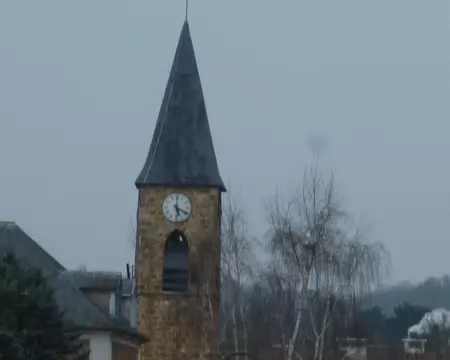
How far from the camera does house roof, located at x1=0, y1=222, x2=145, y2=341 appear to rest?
1559 inches

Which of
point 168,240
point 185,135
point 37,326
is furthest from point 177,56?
point 37,326

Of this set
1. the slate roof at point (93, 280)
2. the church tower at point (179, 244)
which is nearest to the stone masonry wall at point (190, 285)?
the church tower at point (179, 244)

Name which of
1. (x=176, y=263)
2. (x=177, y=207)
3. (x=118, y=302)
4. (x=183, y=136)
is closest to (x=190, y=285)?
(x=176, y=263)

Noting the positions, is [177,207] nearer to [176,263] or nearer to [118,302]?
[176,263]

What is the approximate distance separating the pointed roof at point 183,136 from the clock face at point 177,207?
0.50 meters

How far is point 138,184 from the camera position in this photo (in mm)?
49500

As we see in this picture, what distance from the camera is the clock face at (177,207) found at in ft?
162

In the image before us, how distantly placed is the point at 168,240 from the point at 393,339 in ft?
200

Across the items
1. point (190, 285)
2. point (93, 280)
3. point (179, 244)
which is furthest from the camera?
point (179, 244)

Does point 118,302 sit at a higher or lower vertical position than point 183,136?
lower

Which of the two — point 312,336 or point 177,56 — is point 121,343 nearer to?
point 312,336

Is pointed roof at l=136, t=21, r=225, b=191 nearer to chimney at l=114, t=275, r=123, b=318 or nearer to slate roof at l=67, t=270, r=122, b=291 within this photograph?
chimney at l=114, t=275, r=123, b=318

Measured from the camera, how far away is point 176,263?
4947cm

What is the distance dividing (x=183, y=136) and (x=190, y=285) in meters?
5.31
